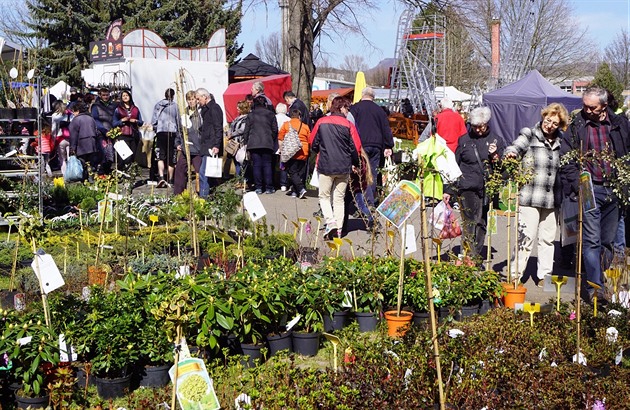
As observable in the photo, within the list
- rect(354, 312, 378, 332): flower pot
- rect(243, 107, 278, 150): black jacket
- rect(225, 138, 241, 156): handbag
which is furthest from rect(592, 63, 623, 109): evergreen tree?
rect(354, 312, 378, 332): flower pot

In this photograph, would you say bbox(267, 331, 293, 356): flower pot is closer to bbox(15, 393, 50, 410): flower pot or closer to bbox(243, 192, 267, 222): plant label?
bbox(15, 393, 50, 410): flower pot

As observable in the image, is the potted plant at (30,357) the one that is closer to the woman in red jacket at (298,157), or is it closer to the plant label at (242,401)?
the plant label at (242,401)

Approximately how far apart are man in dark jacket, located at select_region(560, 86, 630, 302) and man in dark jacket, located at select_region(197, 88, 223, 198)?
650 cm

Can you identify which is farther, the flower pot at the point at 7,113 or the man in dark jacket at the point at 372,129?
the man in dark jacket at the point at 372,129

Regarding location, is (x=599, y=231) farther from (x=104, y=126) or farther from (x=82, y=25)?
(x=82, y=25)

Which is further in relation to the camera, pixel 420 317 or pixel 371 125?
pixel 371 125

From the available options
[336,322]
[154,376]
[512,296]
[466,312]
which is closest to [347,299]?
[336,322]

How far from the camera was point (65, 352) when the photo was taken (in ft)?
15.4

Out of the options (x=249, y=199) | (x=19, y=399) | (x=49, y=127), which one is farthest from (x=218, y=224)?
(x=49, y=127)

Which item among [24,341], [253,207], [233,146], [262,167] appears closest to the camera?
[24,341]

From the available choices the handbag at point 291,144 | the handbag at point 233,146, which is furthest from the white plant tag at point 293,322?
the handbag at point 233,146

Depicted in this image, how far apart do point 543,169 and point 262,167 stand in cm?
697

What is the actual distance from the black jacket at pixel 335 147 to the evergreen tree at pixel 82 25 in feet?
86.7

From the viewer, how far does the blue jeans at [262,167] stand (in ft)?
43.7
